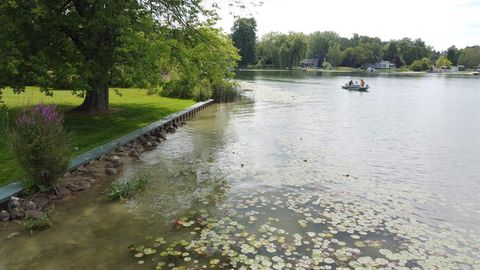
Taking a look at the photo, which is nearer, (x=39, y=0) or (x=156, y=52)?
(x=39, y=0)

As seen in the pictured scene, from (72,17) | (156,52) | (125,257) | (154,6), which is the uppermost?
(154,6)

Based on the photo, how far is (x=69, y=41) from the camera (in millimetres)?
16172

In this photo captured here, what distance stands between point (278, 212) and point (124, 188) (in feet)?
13.5

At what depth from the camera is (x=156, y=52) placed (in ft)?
54.5

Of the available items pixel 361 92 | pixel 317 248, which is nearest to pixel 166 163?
pixel 317 248

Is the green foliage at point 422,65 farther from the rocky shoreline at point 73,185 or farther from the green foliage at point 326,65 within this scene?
the rocky shoreline at point 73,185

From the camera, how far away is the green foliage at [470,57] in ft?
562

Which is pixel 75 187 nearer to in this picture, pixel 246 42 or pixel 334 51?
pixel 246 42

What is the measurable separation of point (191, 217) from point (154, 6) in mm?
14214

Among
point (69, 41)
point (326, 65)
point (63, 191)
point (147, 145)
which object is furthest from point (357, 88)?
point (326, 65)

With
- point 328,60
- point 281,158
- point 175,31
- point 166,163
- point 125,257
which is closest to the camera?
point 125,257

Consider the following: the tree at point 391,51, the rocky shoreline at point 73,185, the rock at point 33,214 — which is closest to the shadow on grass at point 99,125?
the rocky shoreline at point 73,185

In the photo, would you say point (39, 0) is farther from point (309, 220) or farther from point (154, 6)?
point (309, 220)

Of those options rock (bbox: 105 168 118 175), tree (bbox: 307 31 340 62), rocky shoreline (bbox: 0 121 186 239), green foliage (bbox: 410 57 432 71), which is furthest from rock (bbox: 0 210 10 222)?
tree (bbox: 307 31 340 62)
